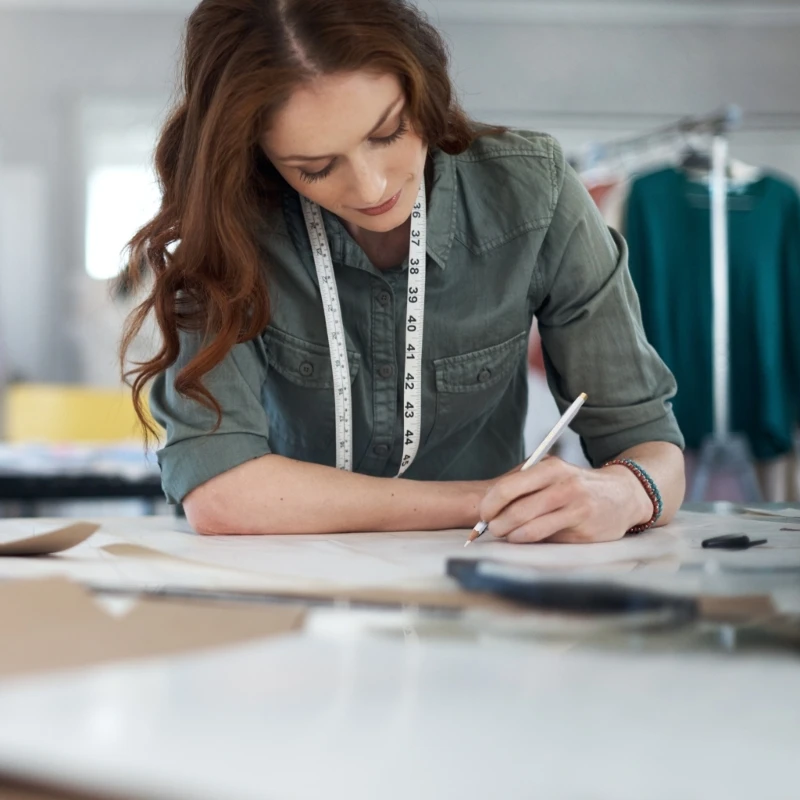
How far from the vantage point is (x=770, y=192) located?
402cm

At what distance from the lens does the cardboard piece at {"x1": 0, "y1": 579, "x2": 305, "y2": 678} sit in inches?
24.9

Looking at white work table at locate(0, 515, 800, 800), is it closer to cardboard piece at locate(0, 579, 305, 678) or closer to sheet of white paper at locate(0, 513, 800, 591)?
cardboard piece at locate(0, 579, 305, 678)

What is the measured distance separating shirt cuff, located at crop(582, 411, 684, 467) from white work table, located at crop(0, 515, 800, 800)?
0.76 m

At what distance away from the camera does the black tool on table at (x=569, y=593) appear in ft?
2.52

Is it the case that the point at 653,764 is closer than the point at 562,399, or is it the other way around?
the point at 653,764

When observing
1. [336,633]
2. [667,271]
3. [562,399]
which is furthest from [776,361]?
[336,633]

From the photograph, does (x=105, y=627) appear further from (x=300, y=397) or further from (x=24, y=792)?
(x=300, y=397)

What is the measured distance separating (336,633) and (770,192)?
12.3ft

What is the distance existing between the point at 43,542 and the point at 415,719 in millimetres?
649

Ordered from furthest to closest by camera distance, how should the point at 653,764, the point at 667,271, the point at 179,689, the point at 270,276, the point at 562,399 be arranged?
the point at 667,271
the point at 562,399
the point at 270,276
the point at 179,689
the point at 653,764

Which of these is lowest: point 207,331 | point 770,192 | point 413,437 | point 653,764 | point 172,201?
point 653,764

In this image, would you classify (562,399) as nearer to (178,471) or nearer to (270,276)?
(270,276)

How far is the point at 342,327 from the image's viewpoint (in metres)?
1.43

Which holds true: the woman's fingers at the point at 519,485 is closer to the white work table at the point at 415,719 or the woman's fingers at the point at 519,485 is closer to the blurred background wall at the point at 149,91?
the white work table at the point at 415,719
